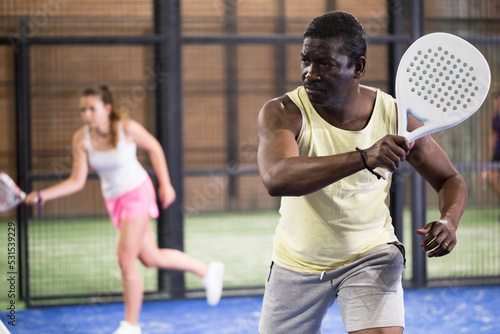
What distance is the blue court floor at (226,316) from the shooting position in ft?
16.0

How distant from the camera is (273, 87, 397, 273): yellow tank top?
8.22 ft

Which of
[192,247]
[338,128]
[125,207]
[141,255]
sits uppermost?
[338,128]

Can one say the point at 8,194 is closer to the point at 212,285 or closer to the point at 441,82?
the point at 212,285

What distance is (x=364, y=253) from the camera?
2629 mm

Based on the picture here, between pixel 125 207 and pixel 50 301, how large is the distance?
47.4 inches

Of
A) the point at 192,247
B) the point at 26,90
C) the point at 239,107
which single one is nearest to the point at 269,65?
the point at 239,107

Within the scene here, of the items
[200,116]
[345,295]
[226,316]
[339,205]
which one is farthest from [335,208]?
[200,116]

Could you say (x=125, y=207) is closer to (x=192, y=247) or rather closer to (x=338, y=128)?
(x=338, y=128)

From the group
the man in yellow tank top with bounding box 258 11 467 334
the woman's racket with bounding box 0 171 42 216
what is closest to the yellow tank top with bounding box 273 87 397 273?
the man in yellow tank top with bounding box 258 11 467 334

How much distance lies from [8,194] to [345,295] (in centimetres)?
302

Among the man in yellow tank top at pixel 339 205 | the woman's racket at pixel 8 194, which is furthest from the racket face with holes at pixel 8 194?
the man in yellow tank top at pixel 339 205

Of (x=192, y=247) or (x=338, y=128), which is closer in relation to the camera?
(x=338, y=128)

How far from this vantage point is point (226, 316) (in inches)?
207

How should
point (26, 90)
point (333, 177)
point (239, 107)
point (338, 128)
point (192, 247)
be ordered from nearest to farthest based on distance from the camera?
point (333, 177)
point (338, 128)
point (26, 90)
point (192, 247)
point (239, 107)
